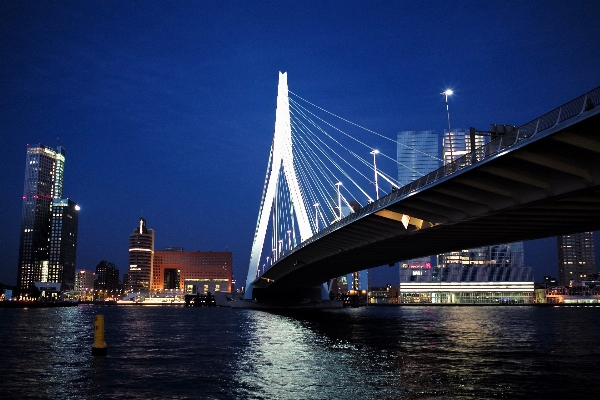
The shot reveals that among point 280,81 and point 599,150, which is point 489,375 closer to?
point 599,150

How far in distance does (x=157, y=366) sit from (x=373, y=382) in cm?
837

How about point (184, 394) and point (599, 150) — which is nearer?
point (184, 394)

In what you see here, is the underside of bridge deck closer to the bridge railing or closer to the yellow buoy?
the bridge railing

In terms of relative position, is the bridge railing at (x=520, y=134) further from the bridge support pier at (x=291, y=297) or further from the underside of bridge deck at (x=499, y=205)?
the bridge support pier at (x=291, y=297)

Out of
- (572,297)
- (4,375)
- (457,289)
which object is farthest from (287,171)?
(572,297)

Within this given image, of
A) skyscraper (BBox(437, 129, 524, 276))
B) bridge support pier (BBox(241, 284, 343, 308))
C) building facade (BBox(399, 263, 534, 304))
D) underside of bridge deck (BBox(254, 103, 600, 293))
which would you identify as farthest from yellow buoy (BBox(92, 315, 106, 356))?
skyscraper (BBox(437, 129, 524, 276))

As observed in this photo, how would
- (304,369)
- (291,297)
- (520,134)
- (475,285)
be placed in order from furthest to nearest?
(475,285)
(291,297)
(520,134)
(304,369)

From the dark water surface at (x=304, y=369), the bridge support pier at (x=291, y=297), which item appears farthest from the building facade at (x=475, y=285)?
the dark water surface at (x=304, y=369)

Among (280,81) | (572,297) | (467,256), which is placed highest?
(280,81)

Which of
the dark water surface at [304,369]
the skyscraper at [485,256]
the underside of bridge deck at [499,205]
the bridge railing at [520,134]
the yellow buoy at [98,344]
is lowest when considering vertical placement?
the dark water surface at [304,369]

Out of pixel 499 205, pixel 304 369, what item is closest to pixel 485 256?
pixel 499 205

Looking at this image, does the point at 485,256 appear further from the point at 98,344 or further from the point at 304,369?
the point at 304,369

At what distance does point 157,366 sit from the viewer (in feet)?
Result: 72.0

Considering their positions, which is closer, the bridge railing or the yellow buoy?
the bridge railing
